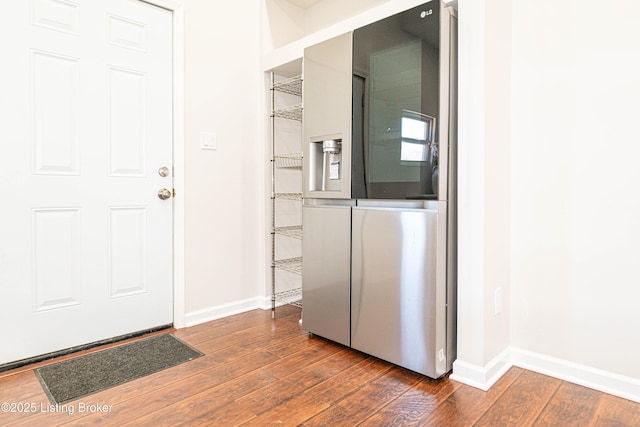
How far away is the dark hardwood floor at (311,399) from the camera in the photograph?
4.69 ft

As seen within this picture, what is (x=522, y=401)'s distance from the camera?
1558 mm

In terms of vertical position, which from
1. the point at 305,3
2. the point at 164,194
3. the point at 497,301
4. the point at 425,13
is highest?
the point at 305,3

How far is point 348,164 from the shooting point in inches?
Answer: 80.5

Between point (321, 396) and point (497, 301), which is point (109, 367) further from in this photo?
point (497, 301)

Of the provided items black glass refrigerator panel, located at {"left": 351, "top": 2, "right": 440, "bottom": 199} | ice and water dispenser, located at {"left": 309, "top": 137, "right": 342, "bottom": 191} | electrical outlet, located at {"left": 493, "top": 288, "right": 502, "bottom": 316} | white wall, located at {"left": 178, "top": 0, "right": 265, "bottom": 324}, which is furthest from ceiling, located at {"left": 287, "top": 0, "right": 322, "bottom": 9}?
electrical outlet, located at {"left": 493, "top": 288, "right": 502, "bottom": 316}

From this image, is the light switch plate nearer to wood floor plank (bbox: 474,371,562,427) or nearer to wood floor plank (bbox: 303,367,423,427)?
wood floor plank (bbox: 303,367,423,427)

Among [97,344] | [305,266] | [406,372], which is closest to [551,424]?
[406,372]

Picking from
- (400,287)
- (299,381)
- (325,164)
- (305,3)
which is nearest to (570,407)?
(400,287)

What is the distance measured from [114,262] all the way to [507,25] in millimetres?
2506

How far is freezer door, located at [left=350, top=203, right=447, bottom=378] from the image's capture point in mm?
1699

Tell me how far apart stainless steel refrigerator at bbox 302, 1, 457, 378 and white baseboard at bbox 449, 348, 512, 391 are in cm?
7

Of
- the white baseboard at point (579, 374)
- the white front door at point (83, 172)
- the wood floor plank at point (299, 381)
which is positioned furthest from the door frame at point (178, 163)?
the white baseboard at point (579, 374)

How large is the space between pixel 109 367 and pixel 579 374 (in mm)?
2280

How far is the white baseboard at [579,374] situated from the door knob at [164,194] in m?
2.20
